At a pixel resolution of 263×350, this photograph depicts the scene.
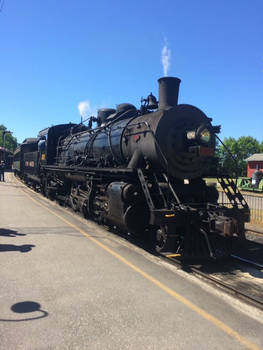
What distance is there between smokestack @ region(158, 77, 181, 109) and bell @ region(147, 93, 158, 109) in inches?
29.5

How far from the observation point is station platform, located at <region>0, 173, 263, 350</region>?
3316 mm

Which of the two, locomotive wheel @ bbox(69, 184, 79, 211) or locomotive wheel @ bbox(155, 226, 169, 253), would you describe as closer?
locomotive wheel @ bbox(155, 226, 169, 253)

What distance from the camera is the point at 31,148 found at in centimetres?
2194

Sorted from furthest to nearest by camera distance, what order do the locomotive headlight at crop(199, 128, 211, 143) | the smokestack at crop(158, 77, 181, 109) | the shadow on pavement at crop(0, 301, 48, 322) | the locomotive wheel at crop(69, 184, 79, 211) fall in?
the locomotive wheel at crop(69, 184, 79, 211)
the smokestack at crop(158, 77, 181, 109)
the locomotive headlight at crop(199, 128, 211, 143)
the shadow on pavement at crop(0, 301, 48, 322)

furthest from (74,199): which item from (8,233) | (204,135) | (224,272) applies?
(224,272)

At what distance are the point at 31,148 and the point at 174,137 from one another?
17.5 metres

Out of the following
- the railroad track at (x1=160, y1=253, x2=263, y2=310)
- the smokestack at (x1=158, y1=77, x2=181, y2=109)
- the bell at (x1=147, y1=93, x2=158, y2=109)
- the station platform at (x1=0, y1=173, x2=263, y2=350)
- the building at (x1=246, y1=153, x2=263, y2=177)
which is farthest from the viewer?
the building at (x1=246, y1=153, x2=263, y2=177)

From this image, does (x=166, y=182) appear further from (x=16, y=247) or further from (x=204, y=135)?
(x=16, y=247)

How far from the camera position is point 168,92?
24.5ft

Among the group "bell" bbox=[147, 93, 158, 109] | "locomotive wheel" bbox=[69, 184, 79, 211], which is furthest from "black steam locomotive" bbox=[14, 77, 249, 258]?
"locomotive wheel" bbox=[69, 184, 79, 211]

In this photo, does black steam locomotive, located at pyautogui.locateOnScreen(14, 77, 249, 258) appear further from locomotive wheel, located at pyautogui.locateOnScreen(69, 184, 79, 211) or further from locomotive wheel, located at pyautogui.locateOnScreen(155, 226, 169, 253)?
locomotive wheel, located at pyautogui.locateOnScreen(69, 184, 79, 211)

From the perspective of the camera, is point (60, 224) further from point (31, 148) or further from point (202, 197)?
point (31, 148)

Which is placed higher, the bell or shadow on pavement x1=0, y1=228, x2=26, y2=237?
the bell

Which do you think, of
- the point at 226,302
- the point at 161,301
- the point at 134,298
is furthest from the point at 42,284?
the point at 226,302
